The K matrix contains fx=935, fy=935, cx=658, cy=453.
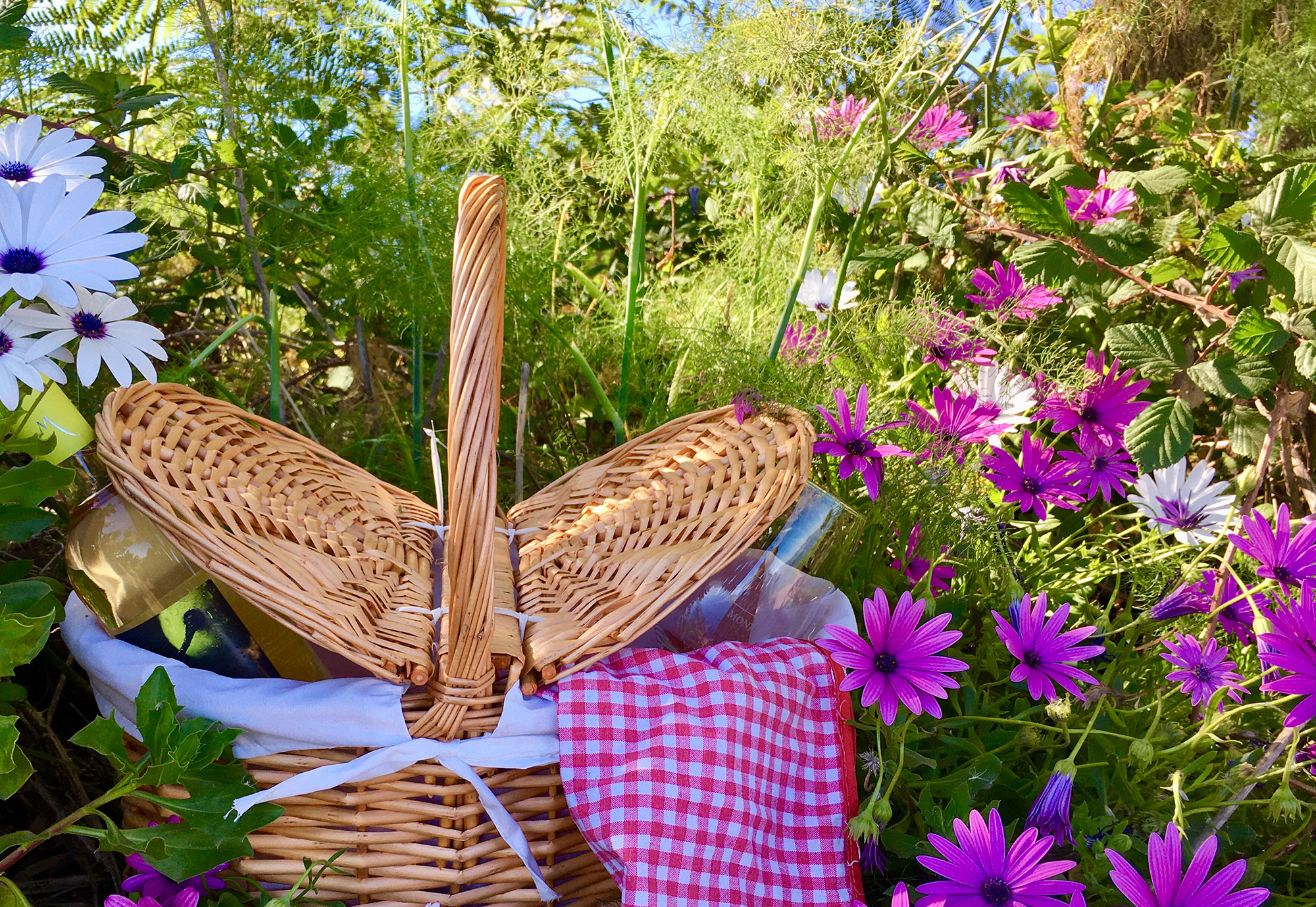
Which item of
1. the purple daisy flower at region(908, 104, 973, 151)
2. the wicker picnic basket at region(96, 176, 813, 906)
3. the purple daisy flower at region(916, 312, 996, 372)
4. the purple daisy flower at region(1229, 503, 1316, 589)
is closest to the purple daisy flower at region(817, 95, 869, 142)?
the purple daisy flower at region(908, 104, 973, 151)

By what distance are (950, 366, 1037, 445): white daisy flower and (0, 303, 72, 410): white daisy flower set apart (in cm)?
71

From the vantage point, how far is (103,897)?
711mm

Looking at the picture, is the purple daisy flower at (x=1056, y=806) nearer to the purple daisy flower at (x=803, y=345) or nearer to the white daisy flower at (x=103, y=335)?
the purple daisy flower at (x=803, y=345)

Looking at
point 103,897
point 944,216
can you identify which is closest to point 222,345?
point 103,897

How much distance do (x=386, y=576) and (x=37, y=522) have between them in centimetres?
22

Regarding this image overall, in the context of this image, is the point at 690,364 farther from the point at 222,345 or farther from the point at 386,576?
the point at 222,345

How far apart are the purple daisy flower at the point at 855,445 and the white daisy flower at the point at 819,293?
0.29m

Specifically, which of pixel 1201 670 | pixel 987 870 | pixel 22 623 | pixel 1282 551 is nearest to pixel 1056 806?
pixel 987 870

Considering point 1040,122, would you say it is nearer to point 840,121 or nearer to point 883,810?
Answer: point 840,121

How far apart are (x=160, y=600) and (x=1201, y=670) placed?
711mm

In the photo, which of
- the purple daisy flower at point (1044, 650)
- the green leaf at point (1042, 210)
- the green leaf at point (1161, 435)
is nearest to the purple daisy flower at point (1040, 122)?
the green leaf at point (1042, 210)

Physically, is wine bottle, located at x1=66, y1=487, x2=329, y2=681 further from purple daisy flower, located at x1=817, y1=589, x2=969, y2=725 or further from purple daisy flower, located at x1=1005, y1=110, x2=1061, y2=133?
purple daisy flower, located at x1=1005, y1=110, x2=1061, y2=133

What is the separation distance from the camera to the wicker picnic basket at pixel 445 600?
56 centimetres

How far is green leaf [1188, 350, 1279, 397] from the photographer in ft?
2.98
